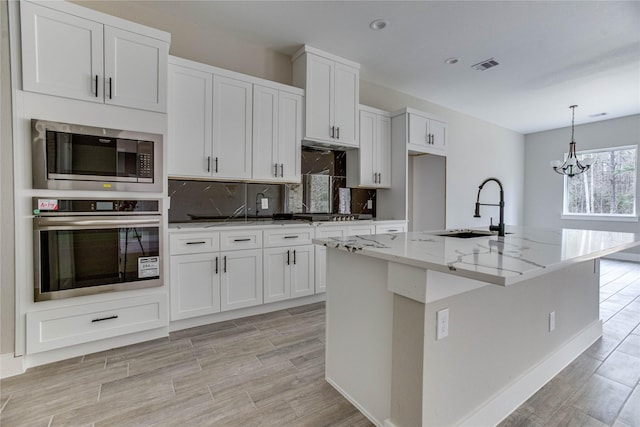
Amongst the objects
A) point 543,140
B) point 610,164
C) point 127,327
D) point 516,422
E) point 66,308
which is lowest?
point 516,422

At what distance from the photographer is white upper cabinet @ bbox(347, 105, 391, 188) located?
392 cm

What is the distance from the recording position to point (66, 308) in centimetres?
204

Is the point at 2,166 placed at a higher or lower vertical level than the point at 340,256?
higher

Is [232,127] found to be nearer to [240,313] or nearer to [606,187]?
[240,313]

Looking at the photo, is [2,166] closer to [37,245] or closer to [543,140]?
[37,245]

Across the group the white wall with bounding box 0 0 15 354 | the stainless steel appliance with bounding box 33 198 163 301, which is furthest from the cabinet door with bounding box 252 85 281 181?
the white wall with bounding box 0 0 15 354

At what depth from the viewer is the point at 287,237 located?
3039 millimetres

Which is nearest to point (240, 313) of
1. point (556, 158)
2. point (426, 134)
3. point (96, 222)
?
point (96, 222)

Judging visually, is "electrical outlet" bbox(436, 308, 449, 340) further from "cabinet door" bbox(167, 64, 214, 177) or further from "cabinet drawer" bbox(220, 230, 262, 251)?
"cabinet door" bbox(167, 64, 214, 177)

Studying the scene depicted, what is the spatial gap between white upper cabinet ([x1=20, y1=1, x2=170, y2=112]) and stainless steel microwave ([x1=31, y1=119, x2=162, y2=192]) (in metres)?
0.25

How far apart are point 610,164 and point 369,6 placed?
660 cm

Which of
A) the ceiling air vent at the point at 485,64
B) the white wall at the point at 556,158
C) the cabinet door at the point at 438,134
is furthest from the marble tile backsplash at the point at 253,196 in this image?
the white wall at the point at 556,158

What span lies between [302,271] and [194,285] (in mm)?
1076

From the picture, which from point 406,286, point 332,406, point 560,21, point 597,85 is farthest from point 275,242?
point 597,85
